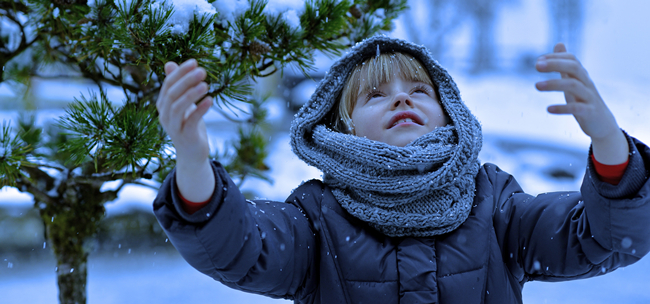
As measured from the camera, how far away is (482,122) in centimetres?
469

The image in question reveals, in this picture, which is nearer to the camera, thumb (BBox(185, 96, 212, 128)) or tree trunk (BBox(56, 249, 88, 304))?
thumb (BBox(185, 96, 212, 128))

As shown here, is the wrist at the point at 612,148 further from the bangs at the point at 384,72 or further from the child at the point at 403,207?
the bangs at the point at 384,72

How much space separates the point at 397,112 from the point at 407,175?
0.13 metres

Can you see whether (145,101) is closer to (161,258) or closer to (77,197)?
(77,197)

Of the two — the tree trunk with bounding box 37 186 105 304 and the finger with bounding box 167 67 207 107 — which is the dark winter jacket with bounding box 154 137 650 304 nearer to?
the finger with bounding box 167 67 207 107

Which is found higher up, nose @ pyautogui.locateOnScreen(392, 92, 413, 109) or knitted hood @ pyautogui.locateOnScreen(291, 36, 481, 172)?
knitted hood @ pyautogui.locateOnScreen(291, 36, 481, 172)

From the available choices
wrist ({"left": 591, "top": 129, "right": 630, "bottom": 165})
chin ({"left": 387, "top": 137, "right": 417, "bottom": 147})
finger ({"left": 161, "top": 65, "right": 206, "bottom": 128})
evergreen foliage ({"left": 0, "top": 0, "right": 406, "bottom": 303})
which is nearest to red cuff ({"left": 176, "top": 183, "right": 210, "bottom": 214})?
finger ({"left": 161, "top": 65, "right": 206, "bottom": 128})

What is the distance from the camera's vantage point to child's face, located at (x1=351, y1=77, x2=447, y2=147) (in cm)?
78

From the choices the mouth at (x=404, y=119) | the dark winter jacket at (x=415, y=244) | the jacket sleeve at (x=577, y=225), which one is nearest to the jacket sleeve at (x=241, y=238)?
the dark winter jacket at (x=415, y=244)

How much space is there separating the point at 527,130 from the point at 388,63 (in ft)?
12.6

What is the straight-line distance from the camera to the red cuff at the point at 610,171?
551mm

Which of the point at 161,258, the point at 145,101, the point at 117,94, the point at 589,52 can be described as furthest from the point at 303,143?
the point at 589,52

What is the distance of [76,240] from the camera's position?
3.05 ft

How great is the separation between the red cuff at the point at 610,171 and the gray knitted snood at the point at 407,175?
0.19m
